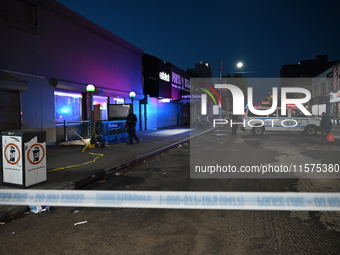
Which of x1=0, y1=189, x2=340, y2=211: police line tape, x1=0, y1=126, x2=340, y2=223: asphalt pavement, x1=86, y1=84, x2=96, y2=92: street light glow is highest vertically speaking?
x1=86, y1=84, x2=96, y2=92: street light glow

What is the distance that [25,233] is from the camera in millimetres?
4039

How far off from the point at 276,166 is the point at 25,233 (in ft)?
24.1

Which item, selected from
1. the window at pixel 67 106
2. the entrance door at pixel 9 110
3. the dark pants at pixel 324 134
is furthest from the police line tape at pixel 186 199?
the dark pants at pixel 324 134

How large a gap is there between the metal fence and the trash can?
24.0ft

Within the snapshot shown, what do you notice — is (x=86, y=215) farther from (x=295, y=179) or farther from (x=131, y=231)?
(x=295, y=179)

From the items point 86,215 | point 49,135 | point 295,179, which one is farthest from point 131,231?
point 49,135

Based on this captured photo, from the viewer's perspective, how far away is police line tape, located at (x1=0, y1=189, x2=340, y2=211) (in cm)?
316

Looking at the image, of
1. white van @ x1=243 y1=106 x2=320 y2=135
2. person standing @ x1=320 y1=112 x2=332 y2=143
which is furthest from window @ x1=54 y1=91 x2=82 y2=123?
person standing @ x1=320 y1=112 x2=332 y2=143

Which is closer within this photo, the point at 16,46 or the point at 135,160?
the point at 135,160

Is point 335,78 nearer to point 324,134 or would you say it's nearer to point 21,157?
point 324,134

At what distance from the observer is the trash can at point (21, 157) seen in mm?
5828

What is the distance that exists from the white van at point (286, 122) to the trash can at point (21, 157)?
15822 mm

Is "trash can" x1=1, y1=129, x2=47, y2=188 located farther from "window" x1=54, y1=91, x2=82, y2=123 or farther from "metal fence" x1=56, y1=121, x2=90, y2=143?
"window" x1=54, y1=91, x2=82, y2=123

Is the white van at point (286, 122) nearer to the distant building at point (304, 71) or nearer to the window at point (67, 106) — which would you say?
the window at point (67, 106)
